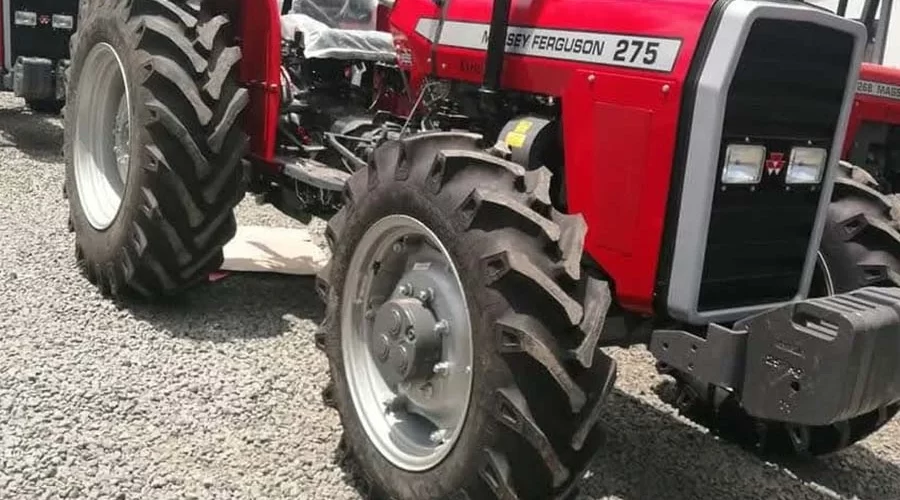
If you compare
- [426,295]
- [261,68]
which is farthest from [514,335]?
[261,68]

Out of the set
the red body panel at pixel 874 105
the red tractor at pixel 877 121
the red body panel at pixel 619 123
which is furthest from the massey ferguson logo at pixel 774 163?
the red body panel at pixel 874 105

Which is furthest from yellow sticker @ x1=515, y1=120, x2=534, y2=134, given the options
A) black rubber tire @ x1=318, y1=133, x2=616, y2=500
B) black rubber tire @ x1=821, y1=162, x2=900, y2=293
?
black rubber tire @ x1=821, y1=162, x2=900, y2=293

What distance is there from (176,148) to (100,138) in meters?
1.01

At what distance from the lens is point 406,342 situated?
3029 millimetres

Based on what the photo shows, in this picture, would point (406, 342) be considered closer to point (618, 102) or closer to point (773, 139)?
point (618, 102)

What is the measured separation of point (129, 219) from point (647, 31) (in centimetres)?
247

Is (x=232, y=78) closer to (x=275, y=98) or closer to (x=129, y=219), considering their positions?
(x=275, y=98)

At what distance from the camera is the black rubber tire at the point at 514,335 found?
101 inches

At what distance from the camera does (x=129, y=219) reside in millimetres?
4367

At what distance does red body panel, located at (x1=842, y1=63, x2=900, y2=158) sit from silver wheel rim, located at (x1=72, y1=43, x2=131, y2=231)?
5.32 m

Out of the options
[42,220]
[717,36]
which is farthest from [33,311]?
[717,36]

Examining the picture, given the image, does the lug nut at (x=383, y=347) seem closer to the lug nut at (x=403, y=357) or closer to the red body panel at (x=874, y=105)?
the lug nut at (x=403, y=357)

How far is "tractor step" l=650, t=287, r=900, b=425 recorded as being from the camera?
2.47 metres

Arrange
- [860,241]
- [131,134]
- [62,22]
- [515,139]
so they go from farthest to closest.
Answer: [62,22] → [131,134] → [860,241] → [515,139]
